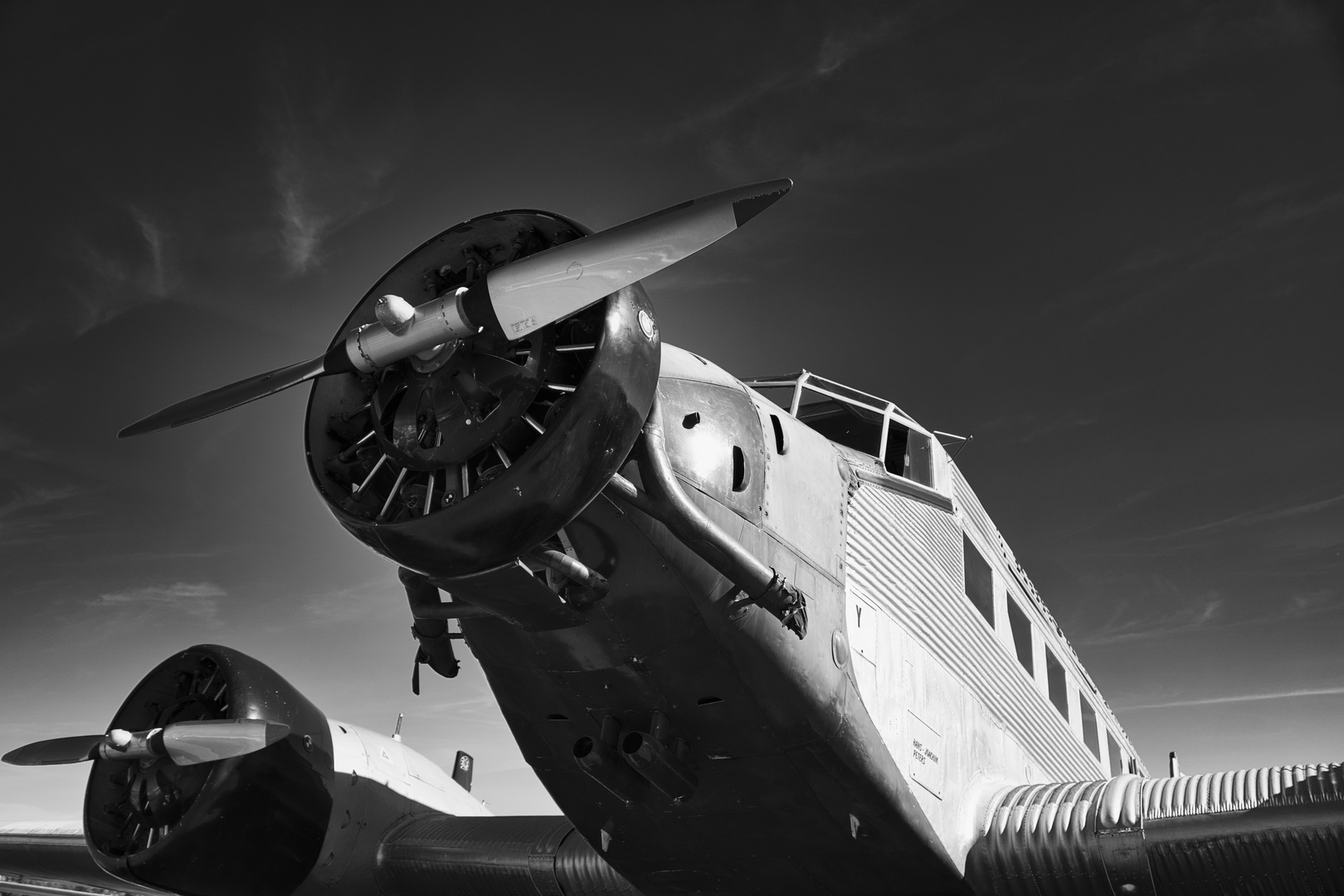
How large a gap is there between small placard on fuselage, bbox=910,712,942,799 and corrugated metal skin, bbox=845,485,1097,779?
Result: 0.65 metres

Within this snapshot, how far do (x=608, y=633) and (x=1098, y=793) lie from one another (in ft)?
12.1

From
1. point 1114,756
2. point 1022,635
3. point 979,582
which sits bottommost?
point 979,582

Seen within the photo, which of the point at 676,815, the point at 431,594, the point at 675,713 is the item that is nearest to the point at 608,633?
the point at 675,713

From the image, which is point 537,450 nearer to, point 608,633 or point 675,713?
point 608,633

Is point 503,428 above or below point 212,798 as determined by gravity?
above

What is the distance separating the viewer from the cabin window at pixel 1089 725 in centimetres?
1250

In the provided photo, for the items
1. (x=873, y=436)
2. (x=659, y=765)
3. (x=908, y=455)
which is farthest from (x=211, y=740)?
(x=908, y=455)

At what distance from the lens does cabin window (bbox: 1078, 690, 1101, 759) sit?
41.0 ft

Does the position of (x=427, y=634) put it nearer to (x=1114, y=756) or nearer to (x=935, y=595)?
(x=935, y=595)

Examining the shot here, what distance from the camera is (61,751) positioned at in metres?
8.62

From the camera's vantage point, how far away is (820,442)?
21.6 ft

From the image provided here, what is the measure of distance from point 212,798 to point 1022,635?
763cm

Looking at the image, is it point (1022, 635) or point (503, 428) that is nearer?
point (503, 428)

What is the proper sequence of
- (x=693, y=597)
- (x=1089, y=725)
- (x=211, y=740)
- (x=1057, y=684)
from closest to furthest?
(x=693, y=597)
(x=211, y=740)
(x=1057, y=684)
(x=1089, y=725)
